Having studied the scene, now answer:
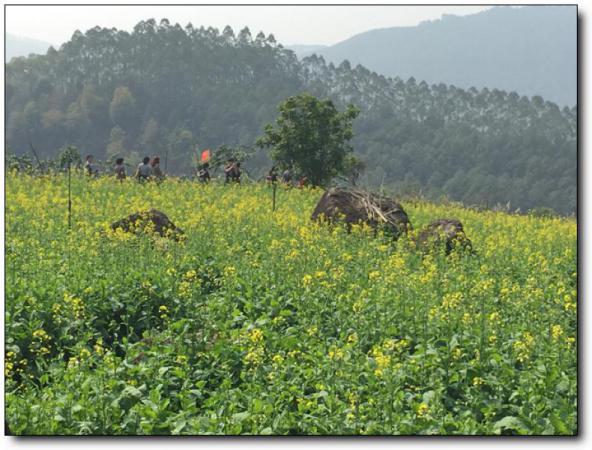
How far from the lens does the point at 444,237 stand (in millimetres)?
13125

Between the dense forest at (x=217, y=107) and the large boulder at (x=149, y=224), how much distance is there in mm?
79109

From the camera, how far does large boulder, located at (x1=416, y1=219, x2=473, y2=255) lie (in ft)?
42.9

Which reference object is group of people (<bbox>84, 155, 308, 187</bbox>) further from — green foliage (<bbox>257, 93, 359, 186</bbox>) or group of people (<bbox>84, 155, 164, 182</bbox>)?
green foliage (<bbox>257, 93, 359, 186</bbox>)

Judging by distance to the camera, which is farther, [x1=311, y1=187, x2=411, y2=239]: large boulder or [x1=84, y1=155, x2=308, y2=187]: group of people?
[x1=84, y1=155, x2=308, y2=187]: group of people

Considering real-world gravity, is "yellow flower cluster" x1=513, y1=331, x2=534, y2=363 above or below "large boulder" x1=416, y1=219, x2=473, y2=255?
below

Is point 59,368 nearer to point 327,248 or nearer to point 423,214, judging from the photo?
point 327,248

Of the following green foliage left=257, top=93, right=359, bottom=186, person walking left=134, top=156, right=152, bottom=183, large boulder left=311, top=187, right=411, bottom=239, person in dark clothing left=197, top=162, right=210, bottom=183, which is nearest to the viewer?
large boulder left=311, top=187, right=411, bottom=239

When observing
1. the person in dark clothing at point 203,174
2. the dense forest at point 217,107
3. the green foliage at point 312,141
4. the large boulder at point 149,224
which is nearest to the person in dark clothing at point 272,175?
the person in dark clothing at point 203,174

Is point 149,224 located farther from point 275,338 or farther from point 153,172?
point 153,172

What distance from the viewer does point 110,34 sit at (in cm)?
9800

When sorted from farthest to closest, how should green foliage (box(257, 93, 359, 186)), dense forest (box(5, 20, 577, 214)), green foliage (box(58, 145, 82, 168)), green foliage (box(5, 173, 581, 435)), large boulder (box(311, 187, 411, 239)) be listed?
1. dense forest (box(5, 20, 577, 214))
2. green foliage (box(257, 93, 359, 186))
3. green foliage (box(58, 145, 82, 168))
4. large boulder (box(311, 187, 411, 239))
5. green foliage (box(5, 173, 581, 435))

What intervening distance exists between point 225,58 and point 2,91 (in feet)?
332

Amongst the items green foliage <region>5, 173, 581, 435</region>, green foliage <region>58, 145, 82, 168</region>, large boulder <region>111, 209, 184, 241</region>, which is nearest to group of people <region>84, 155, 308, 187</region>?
green foliage <region>58, 145, 82, 168</region>

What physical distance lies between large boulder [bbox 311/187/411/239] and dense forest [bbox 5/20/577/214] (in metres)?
76.9
